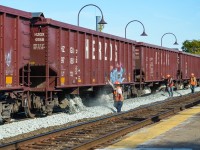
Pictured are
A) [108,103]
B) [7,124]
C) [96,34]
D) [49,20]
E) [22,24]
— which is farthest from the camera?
[108,103]

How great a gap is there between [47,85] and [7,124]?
3.37 meters

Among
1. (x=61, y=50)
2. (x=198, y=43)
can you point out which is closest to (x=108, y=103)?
(x=61, y=50)

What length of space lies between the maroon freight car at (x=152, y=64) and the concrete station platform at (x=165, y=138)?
16.0 m

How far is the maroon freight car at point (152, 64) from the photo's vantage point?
95.7 ft

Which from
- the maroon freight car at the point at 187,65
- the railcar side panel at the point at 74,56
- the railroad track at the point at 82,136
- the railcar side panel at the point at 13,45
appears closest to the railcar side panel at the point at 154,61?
the maroon freight car at the point at 187,65

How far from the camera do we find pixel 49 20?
54.0 feet

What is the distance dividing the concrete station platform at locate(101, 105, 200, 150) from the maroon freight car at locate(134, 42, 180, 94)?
16.0 m

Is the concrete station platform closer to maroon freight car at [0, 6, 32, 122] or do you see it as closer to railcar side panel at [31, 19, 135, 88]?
maroon freight car at [0, 6, 32, 122]

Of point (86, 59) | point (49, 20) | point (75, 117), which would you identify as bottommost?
point (75, 117)

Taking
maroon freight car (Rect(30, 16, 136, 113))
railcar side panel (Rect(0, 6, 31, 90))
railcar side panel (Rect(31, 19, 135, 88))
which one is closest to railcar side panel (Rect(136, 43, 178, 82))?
railcar side panel (Rect(31, 19, 135, 88))

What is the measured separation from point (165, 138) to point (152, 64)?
21.6m

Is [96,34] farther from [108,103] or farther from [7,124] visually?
[7,124]

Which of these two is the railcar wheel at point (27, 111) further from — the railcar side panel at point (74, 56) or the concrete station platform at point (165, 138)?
the concrete station platform at point (165, 138)

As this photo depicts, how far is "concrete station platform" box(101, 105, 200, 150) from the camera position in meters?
9.05
